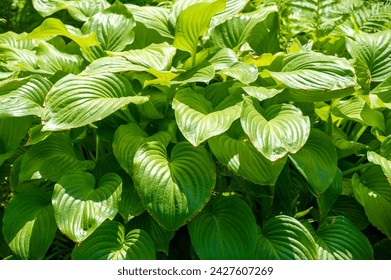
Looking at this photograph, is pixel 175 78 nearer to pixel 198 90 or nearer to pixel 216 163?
pixel 198 90

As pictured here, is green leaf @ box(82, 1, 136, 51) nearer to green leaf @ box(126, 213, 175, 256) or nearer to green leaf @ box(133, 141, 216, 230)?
green leaf @ box(133, 141, 216, 230)

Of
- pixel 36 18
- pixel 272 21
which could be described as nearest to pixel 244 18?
pixel 272 21

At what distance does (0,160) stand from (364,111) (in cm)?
149

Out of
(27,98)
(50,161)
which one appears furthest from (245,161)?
(27,98)

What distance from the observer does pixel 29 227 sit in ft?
7.26

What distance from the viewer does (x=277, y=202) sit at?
95.5 inches

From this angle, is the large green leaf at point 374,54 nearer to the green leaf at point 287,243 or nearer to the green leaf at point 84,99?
the green leaf at point 287,243

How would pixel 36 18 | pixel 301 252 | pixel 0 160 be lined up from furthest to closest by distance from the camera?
pixel 36 18 < pixel 0 160 < pixel 301 252

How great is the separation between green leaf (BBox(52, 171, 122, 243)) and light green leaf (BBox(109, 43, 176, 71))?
47 centimetres

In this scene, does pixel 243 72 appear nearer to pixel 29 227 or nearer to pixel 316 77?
pixel 316 77

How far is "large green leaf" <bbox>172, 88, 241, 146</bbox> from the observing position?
204 cm

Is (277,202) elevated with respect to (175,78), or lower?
lower

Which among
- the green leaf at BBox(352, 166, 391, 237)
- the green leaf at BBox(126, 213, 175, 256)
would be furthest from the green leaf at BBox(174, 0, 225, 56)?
the green leaf at BBox(352, 166, 391, 237)

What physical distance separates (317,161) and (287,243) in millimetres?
330
